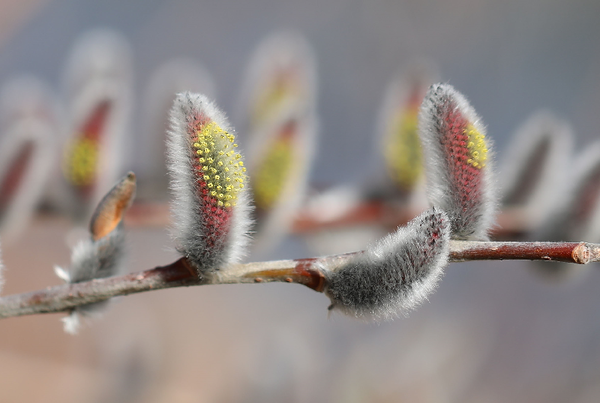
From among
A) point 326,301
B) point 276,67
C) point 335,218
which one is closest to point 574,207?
point 335,218

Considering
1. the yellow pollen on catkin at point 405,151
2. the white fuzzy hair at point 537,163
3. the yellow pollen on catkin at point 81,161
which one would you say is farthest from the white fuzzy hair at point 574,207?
the yellow pollen on catkin at point 81,161

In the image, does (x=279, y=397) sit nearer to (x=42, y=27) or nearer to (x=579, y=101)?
(x=579, y=101)

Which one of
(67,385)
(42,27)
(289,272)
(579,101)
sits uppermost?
(42,27)

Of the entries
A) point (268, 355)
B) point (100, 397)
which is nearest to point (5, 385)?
point (100, 397)

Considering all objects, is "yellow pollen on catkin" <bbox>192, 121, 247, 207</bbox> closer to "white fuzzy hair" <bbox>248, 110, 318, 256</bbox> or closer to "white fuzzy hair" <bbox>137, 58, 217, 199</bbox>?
"white fuzzy hair" <bbox>248, 110, 318, 256</bbox>

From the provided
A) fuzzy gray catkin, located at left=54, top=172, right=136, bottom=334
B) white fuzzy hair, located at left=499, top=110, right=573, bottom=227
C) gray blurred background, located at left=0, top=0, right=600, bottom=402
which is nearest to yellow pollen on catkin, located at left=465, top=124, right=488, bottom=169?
fuzzy gray catkin, located at left=54, top=172, right=136, bottom=334

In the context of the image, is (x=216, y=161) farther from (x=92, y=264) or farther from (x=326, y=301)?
(x=326, y=301)
